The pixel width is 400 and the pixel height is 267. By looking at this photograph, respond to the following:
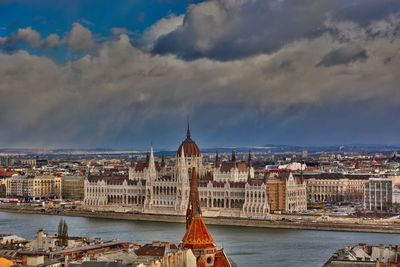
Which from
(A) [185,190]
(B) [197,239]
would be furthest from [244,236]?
(B) [197,239]

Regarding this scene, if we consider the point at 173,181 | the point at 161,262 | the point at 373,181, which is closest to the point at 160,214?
the point at 173,181

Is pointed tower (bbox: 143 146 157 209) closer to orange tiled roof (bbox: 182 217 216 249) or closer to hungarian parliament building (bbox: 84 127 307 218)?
hungarian parliament building (bbox: 84 127 307 218)

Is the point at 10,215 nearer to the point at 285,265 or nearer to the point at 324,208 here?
the point at 324,208

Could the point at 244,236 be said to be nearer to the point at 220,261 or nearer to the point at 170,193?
the point at 170,193

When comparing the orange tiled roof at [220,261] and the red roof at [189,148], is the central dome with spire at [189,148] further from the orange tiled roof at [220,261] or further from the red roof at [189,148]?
the orange tiled roof at [220,261]

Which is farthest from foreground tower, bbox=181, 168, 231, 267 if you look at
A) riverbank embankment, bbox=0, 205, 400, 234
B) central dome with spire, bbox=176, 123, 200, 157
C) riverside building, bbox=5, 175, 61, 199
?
riverside building, bbox=5, 175, 61, 199

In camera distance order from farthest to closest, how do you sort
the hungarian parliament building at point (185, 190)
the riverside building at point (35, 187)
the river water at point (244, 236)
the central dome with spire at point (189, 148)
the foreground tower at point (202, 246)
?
the riverside building at point (35, 187), the central dome with spire at point (189, 148), the hungarian parliament building at point (185, 190), the river water at point (244, 236), the foreground tower at point (202, 246)

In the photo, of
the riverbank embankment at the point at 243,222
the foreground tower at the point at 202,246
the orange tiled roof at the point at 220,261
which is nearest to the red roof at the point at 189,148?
the riverbank embankment at the point at 243,222
